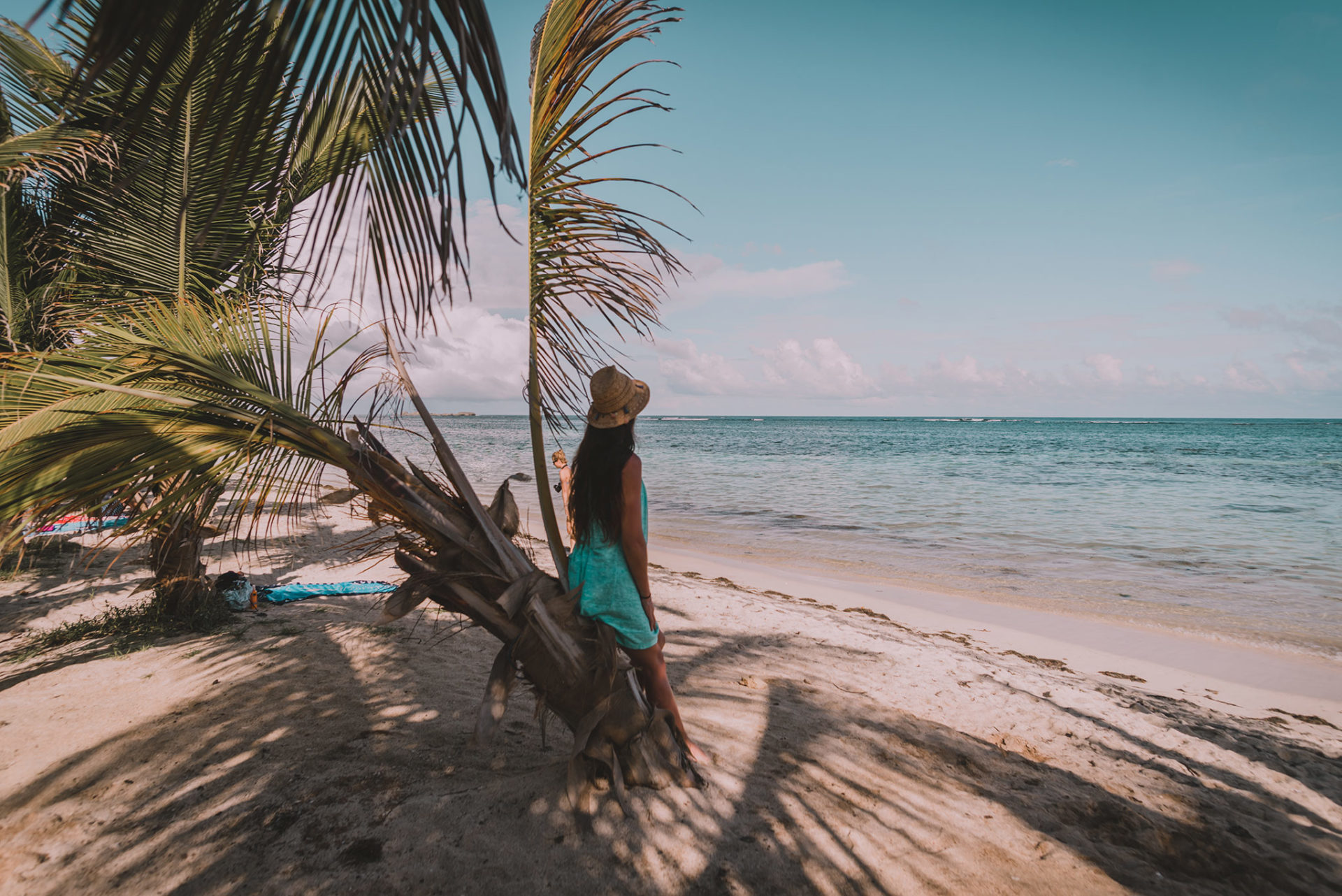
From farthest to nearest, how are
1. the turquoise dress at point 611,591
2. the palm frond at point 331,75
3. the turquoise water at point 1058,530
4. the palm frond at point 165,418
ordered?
the turquoise water at point 1058,530 → the turquoise dress at point 611,591 → the palm frond at point 165,418 → the palm frond at point 331,75

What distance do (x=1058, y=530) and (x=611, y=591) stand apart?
11.2 metres

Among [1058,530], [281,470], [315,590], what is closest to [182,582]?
[315,590]

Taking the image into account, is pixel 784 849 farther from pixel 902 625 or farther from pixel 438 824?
pixel 902 625

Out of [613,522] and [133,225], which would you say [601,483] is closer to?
[613,522]

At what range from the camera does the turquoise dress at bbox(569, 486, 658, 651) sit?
267 centimetres

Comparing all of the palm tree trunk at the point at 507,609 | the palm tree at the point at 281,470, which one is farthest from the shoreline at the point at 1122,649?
the palm tree at the point at 281,470

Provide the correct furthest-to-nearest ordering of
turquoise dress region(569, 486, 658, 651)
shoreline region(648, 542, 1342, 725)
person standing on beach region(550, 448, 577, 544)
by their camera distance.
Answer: shoreline region(648, 542, 1342, 725) < person standing on beach region(550, 448, 577, 544) < turquoise dress region(569, 486, 658, 651)

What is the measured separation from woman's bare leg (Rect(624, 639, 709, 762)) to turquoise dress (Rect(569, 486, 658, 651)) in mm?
49

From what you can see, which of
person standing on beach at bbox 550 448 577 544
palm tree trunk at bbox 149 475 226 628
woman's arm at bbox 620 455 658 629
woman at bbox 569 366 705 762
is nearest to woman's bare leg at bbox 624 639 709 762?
woman at bbox 569 366 705 762

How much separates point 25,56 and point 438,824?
14.6ft

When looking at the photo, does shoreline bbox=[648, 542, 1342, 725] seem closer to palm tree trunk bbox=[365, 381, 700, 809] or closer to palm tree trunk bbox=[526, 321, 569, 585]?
palm tree trunk bbox=[365, 381, 700, 809]

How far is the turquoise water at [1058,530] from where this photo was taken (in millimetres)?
7316

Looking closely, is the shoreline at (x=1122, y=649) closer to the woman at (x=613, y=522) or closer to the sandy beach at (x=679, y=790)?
the sandy beach at (x=679, y=790)

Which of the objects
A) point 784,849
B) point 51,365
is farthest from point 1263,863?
point 51,365
